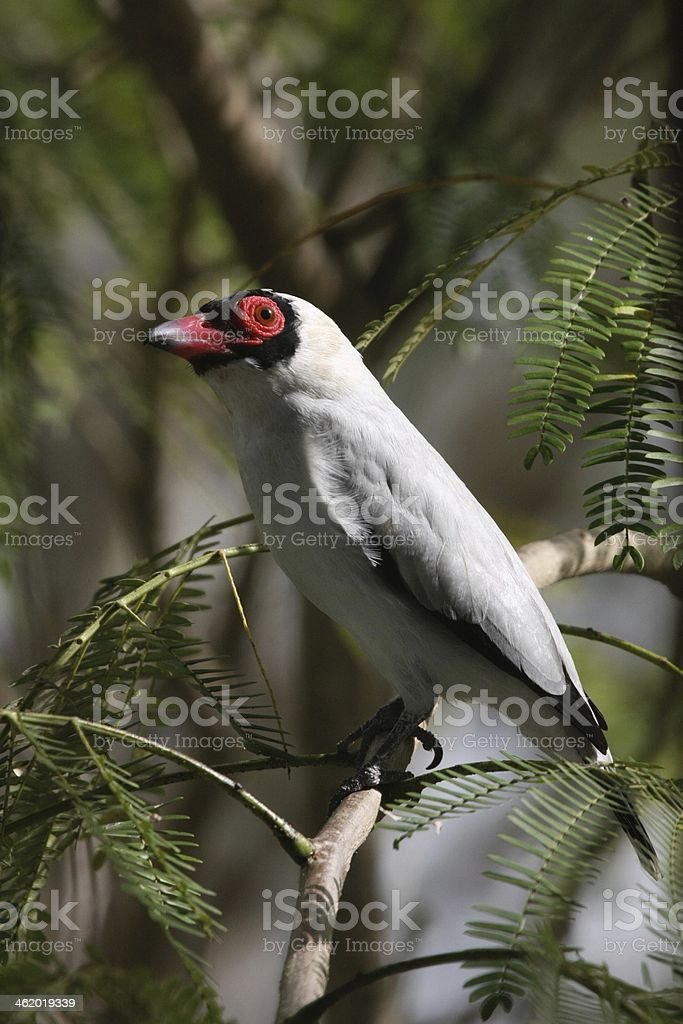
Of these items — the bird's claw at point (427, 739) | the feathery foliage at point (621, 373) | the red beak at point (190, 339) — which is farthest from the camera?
the bird's claw at point (427, 739)

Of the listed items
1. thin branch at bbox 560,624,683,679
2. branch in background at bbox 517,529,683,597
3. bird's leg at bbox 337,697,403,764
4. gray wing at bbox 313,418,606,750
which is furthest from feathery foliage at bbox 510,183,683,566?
bird's leg at bbox 337,697,403,764

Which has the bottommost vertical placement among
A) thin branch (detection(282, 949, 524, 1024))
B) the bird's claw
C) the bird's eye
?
thin branch (detection(282, 949, 524, 1024))

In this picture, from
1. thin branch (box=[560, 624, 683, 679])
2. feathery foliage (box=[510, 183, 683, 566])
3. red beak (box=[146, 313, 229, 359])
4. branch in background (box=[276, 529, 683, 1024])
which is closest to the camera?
branch in background (box=[276, 529, 683, 1024])

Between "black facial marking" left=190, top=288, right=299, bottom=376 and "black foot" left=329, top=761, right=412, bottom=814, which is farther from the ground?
"black facial marking" left=190, top=288, right=299, bottom=376

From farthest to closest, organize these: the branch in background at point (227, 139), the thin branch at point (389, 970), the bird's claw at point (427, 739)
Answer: the branch in background at point (227, 139), the bird's claw at point (427, 739), the thin branch at point (389, 970)

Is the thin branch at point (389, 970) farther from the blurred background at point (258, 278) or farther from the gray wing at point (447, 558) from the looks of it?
the blurred background at point (258, 278)

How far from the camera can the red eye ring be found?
2094mm

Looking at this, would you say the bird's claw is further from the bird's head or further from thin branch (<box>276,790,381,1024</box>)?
the bird's head

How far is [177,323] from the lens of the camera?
209 centimetres

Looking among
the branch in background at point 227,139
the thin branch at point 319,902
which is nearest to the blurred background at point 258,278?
the branch in background at point 227,139

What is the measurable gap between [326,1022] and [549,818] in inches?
119

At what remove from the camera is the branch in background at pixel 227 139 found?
3117mm

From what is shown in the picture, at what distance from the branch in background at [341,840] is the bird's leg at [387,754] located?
64 millimetres

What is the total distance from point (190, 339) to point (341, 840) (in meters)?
1.05
